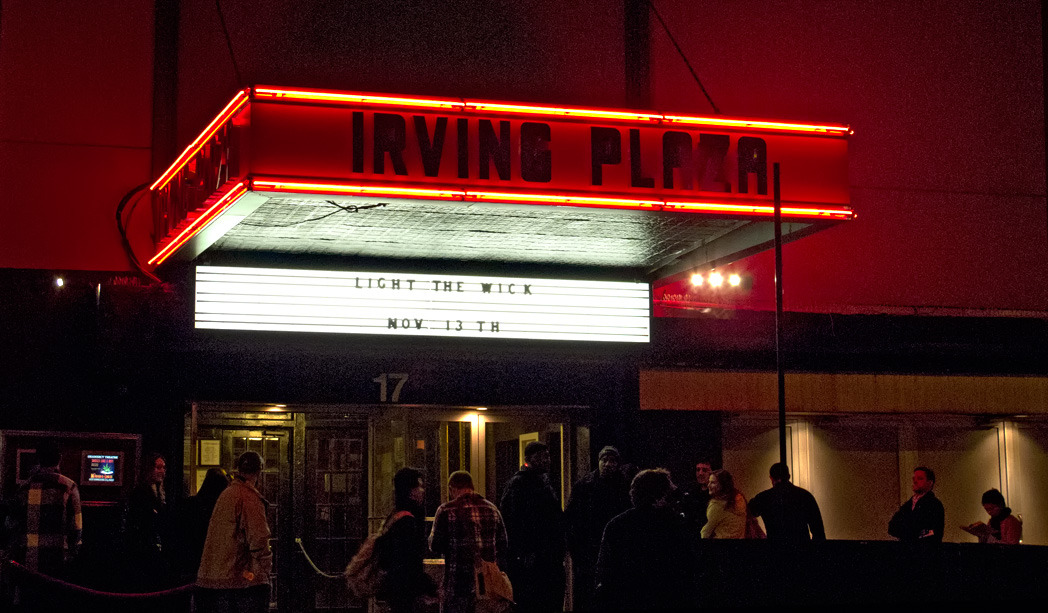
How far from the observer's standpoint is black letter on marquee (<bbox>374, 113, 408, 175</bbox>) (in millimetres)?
8211

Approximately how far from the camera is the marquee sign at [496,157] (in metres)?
8.01

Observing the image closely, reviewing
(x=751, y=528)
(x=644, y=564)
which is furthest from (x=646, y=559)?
(x=751, y=528)

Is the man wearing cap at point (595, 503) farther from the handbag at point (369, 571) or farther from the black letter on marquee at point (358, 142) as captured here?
the black letter on marquee at point (358, 142)

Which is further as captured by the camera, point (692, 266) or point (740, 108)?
point (740, 108)

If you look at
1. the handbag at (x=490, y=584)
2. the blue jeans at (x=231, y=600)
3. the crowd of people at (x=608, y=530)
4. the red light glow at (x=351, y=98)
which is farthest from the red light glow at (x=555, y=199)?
the blue jeans at (x=231, y=600)

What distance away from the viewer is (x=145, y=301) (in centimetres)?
1067

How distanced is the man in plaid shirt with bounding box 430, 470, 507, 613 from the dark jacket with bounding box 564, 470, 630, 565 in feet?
4.80

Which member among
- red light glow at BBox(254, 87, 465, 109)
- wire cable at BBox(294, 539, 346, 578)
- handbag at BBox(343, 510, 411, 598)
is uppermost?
red light glow at BBox(254, 87, 465, 109)

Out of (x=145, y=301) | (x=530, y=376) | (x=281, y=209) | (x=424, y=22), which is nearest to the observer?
(x=281, y=209)

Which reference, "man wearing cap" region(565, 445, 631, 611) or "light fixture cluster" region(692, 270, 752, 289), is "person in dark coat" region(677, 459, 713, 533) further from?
"light fixture cluster" region(692, 270, 752, 289)

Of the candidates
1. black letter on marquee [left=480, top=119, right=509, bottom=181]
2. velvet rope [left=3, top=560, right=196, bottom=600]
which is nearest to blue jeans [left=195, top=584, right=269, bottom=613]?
velvet rope [left=3, top=560, right=196, bottom=600]

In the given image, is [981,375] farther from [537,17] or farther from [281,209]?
[281,209]

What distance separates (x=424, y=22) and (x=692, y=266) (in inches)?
139

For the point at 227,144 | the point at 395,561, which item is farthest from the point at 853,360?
the point at 227,144
